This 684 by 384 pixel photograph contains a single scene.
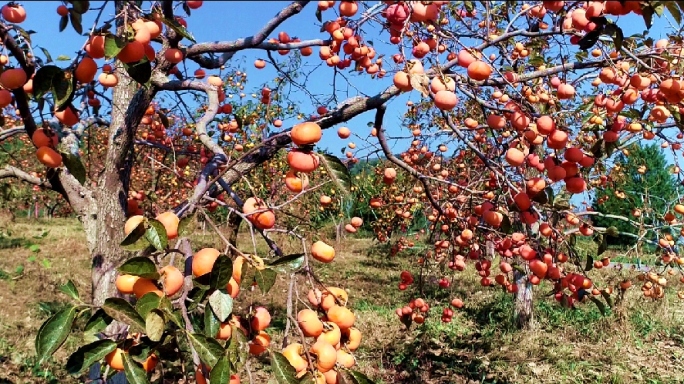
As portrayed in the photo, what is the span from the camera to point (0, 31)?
1113 mm

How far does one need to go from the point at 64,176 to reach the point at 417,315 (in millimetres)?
1955

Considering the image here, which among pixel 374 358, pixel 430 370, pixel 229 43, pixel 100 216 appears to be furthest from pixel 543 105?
pixel 374 358

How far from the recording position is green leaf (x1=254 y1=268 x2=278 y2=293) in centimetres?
97

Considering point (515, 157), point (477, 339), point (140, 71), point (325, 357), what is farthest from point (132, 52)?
point (477, 339)

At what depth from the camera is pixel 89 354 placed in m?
0.96

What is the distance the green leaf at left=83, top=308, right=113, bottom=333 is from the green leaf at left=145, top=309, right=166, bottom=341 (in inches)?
7.1

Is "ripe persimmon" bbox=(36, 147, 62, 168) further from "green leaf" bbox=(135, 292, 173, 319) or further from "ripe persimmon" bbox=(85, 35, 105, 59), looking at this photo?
"green leaf" bbox=(135, 292, 173, 319)

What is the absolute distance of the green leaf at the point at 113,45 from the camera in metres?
1.01

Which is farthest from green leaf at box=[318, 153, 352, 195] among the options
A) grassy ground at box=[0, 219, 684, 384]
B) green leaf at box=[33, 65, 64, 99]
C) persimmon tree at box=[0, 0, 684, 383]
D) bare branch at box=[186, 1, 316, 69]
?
grassy ground at box=[0, 219, 684, 384]

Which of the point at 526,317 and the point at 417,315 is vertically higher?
the point at 526,317

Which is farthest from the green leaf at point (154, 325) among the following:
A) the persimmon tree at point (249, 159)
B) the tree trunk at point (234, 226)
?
the tree trunk at point (234, 226)

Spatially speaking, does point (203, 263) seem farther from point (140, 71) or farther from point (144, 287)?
point (140, 71)

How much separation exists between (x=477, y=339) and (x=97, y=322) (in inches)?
192

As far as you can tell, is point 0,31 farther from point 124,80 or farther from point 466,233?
point 466,233
